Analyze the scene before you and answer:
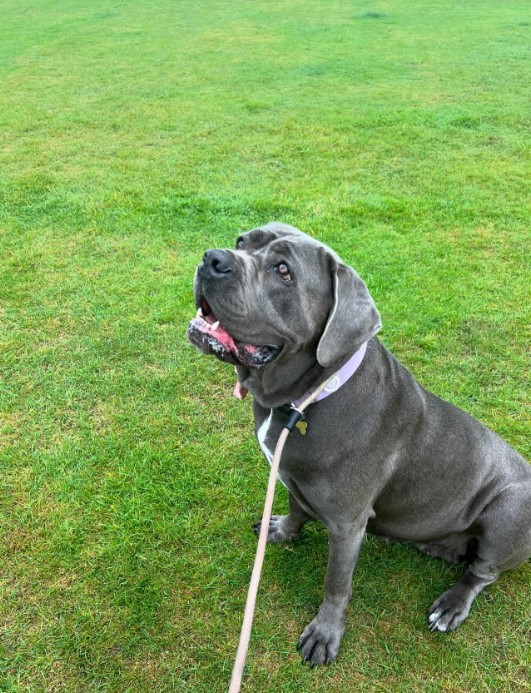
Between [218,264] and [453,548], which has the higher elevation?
[218,264]

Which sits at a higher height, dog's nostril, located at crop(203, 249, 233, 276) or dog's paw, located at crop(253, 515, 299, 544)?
dog's nostril, located at crop(203, 249, 233, 276)

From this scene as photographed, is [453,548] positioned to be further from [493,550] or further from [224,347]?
[224,347]

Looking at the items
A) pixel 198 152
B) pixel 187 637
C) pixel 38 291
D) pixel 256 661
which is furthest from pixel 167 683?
pixel 198 152

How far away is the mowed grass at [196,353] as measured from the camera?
2895 mm

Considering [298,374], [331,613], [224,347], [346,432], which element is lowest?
[331,613]

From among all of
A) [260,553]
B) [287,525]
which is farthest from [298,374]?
[287,525]

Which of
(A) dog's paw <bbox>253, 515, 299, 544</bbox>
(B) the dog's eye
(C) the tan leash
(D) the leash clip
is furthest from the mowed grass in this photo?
(B) the dog's eye

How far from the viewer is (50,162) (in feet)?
26.1

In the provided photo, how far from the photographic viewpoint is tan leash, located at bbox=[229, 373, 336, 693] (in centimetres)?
188

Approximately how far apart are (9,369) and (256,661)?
2976 millimetres

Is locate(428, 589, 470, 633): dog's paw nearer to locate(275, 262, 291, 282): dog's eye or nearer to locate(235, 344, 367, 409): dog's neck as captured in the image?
locate(235, 344, 367, 409): dog's neck

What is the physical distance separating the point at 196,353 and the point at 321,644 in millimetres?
2463

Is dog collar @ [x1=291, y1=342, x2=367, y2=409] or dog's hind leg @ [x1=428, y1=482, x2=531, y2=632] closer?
dog collar @ [x1=291, y1=342, x2=367, y2=409]

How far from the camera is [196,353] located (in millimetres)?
4590
